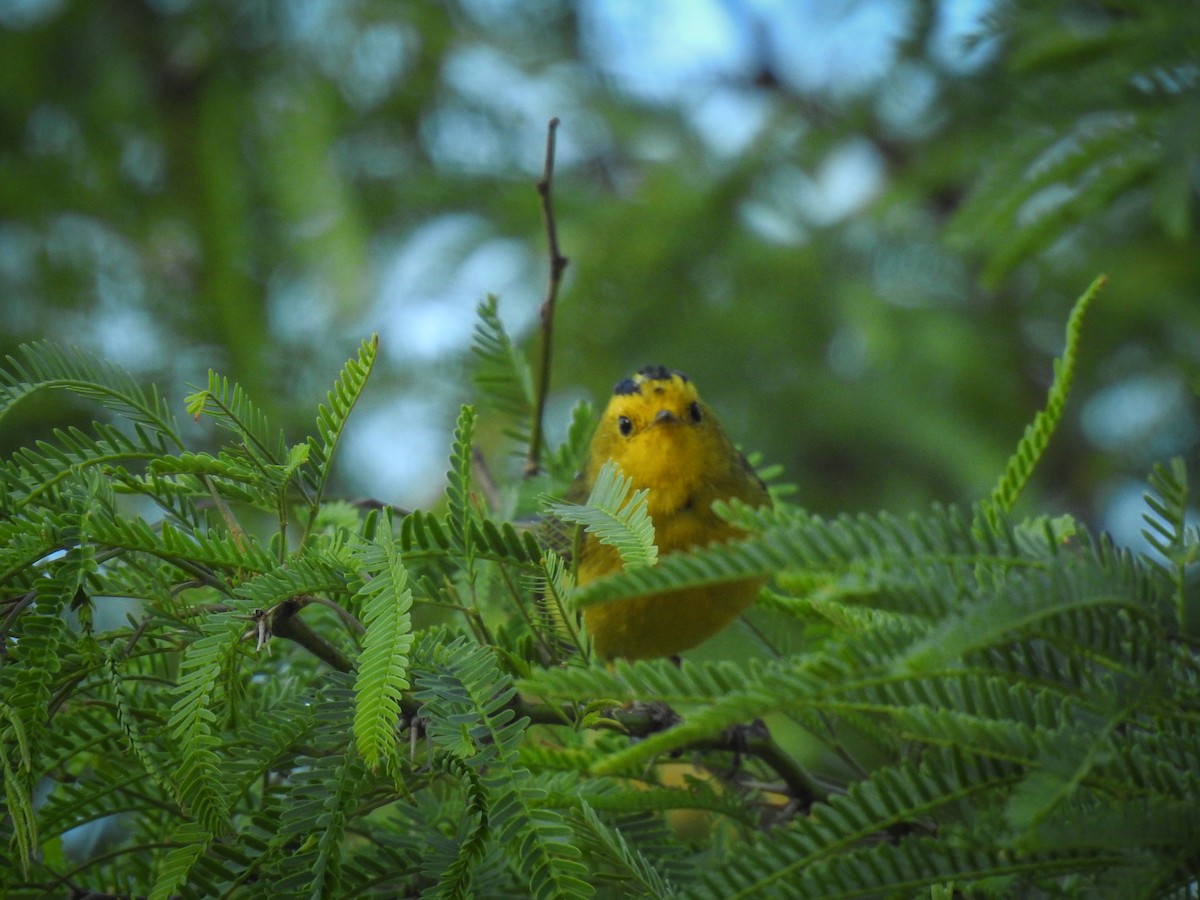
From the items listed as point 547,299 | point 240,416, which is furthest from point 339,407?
point 547,299

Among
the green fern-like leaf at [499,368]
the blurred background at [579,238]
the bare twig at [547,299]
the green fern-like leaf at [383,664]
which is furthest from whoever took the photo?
the blurred background at [579,238]

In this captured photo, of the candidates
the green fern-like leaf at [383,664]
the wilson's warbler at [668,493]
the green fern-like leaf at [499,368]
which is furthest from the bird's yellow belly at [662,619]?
the green fern-like leaf at [383,664]

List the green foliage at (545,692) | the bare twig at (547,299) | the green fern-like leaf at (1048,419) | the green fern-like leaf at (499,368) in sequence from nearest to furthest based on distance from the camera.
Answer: the green foliage at (545,692)
the green fern-like leaf at (1048,419)
the bare twig at (547,299)
the green fern-like leaf at (499,368)

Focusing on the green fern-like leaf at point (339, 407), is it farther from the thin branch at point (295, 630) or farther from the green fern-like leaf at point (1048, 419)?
the green fern-like leaf at point (1048, 419)

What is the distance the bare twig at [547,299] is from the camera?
8.25 ft

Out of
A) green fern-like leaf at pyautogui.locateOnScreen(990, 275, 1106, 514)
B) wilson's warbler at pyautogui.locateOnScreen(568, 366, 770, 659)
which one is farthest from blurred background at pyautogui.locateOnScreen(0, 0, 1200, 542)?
green fern-like leaf at pyautogui.locateOnScreen(990, 275, 1106, 514)

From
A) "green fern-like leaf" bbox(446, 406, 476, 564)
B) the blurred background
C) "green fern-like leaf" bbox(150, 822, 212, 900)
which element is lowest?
"green fern-like leaf" bbox(150, 822, 212, 900)

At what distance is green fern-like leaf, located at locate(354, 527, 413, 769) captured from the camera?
Result: 1429mm

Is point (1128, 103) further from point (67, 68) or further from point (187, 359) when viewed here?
point (67, 68)

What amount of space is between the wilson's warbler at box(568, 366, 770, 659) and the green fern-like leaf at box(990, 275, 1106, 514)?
707mm

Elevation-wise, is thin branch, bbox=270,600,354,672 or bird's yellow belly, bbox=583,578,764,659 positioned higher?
bird's yellow belly, bbox=583,578,764,659

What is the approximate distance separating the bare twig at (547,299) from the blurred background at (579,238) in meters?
1.12

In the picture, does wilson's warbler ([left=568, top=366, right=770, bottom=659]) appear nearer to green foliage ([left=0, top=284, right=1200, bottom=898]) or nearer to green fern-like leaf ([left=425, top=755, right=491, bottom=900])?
green foliage ([left=0, top=284, right=1200, bottom=898])

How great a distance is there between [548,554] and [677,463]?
1670 mm
